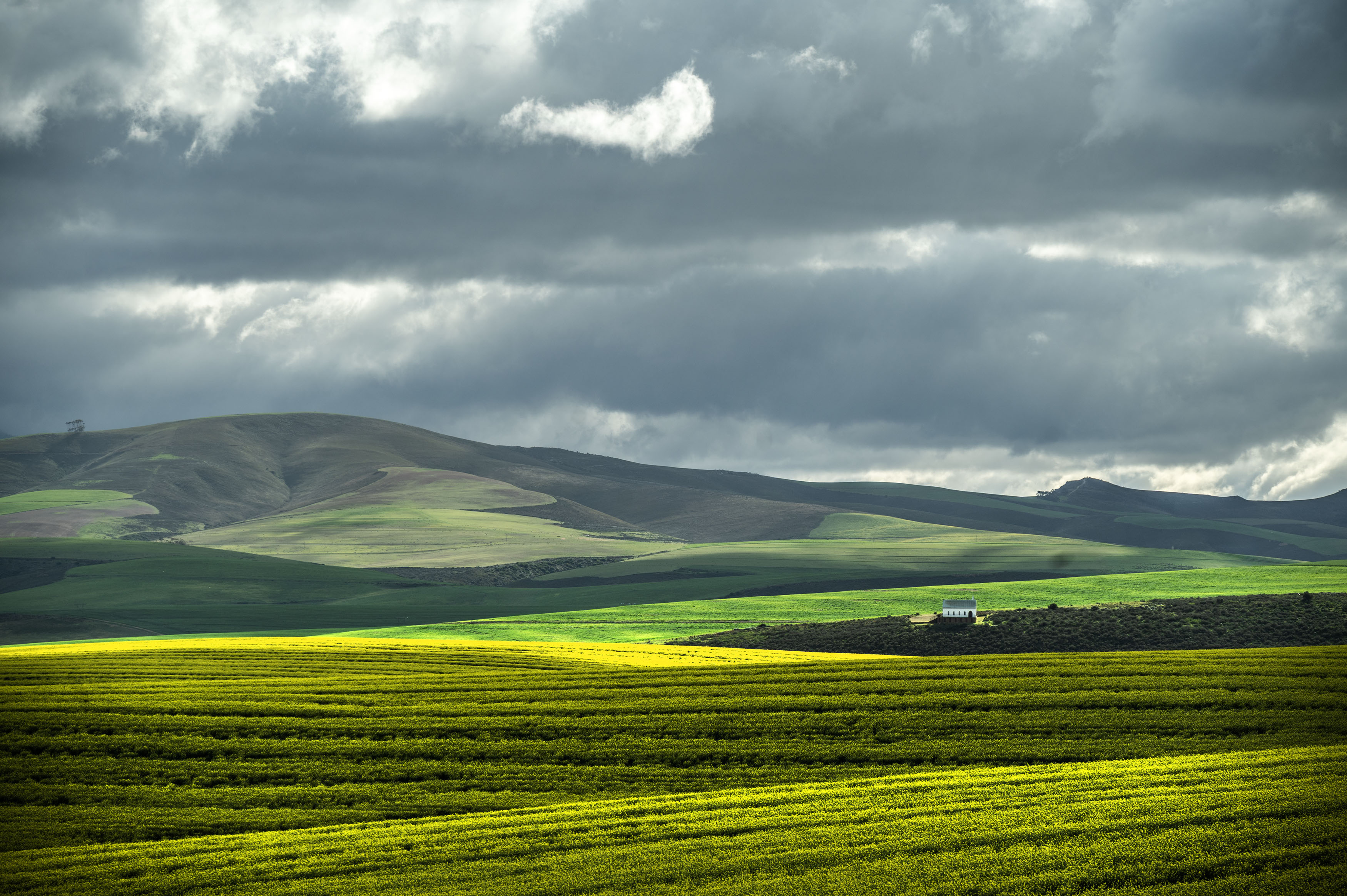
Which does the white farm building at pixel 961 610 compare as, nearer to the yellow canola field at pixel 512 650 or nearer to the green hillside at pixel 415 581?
the yellow canola field at pixel 512 650

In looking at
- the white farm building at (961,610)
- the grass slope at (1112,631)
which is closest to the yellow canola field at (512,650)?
the grass slope at (1112,631)

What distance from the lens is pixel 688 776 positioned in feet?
84.7

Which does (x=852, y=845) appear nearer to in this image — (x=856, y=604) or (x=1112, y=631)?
(x=1112, y=631)

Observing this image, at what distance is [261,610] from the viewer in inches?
4114

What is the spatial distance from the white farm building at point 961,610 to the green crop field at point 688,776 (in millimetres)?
23492

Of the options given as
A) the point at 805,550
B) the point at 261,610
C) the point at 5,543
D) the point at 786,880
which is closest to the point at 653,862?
the point at 786,880

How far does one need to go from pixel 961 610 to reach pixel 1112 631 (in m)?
9.04

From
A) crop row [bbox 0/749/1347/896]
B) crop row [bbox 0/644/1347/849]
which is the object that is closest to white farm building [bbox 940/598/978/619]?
crop row [bbox 0/644/1347/849]

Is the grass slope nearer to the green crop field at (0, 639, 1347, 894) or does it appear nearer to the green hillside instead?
the green crop field at (0, 639, 1347, 894)

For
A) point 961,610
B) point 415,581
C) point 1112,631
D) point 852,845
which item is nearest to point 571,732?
point 852,845

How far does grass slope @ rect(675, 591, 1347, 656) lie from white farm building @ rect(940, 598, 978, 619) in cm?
86

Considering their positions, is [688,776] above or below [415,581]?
above

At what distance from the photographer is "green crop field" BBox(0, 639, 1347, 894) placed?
18188mm

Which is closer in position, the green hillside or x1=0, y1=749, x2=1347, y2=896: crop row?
x1=0, y1=749, x2=1347, y2=896: crop row
